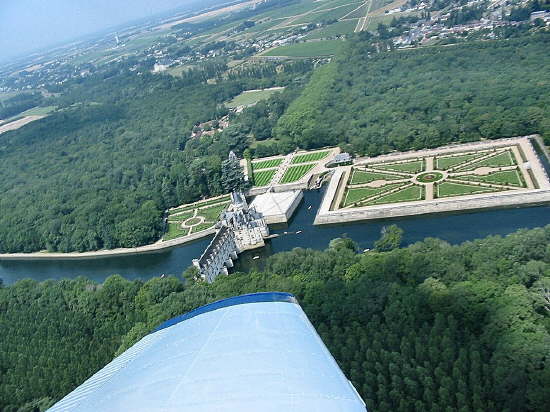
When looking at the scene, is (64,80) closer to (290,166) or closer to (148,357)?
(290,166)

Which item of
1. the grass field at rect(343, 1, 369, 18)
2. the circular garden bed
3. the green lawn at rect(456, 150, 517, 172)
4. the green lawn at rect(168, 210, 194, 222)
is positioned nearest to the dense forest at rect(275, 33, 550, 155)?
the green lawn at rect(456, 150, 517, 172)

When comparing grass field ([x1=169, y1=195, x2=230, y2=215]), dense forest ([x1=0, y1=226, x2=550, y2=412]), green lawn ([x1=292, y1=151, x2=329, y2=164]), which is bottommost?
grass field ([x1=169, y1=195, x2=230, y2=215])

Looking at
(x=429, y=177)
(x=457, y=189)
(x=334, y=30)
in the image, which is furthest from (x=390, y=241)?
(x=334, y=30)

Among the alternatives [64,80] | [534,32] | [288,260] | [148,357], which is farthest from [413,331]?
[64,80]

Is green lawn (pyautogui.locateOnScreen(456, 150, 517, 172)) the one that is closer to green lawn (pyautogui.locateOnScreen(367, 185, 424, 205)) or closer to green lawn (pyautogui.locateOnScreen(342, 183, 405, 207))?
green lawn (pyautogui.locateOnScreen(367, 185, 424, 205))

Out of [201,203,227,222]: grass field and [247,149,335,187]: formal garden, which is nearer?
[201,203,227,222]: grass field

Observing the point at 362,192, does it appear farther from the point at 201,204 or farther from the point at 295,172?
the point at 201,204

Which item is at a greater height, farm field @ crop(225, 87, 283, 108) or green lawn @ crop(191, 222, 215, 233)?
green lawn @ crop(191, 222, 215, 233)
